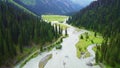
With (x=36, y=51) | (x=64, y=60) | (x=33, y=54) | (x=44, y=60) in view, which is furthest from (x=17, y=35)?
(x=64, y=60)

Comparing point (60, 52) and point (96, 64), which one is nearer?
point (96, 64)

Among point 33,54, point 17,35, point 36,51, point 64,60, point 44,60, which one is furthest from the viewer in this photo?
point 17,35

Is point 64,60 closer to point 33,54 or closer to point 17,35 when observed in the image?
point 33,54

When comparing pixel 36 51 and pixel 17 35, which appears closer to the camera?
pixel 36 51

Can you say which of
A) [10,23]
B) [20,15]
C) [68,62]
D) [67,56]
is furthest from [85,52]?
[20,15]

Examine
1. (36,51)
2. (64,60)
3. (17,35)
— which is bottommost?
(64,60)

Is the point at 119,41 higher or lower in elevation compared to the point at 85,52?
higher

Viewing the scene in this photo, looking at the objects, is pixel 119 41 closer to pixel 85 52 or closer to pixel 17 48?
pixel 85 52

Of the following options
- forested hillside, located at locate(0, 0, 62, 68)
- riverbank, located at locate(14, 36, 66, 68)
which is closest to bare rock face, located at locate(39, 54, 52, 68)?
riverbank, located at locate(14, 36, 66, 68)

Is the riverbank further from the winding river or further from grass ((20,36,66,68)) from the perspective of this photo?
the winding river
